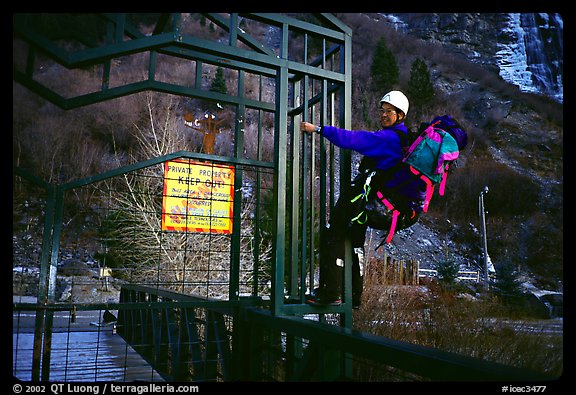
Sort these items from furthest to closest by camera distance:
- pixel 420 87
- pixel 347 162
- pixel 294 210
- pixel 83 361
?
pixel 420 87
pixel 83 361
pixel 294 210
pixel 347 162

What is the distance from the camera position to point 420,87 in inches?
1297

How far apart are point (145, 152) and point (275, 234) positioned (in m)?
11.2

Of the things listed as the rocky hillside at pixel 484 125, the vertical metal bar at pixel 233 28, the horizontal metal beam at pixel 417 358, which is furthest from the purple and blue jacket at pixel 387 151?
the rocky hillside at pixel 484 125

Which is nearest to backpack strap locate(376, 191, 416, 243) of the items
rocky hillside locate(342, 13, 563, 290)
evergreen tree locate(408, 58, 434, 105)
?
rocky hillside locate(342, 13, 563, 290)

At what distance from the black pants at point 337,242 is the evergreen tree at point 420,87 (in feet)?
105

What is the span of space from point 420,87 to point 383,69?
3.10 meters

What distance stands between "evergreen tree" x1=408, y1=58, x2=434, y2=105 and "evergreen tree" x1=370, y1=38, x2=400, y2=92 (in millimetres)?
1370

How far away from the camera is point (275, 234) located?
287 centimetres

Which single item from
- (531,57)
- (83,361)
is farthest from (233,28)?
(531,57)

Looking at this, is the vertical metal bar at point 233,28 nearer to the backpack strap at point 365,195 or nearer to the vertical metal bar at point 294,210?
the vertical metal bar at point 294,210

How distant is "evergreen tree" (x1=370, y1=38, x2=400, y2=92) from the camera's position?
32781 mm

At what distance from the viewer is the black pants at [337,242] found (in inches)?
118

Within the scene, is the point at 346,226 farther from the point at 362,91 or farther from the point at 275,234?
the point at 362,91

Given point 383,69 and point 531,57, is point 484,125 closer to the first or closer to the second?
point 531,57
